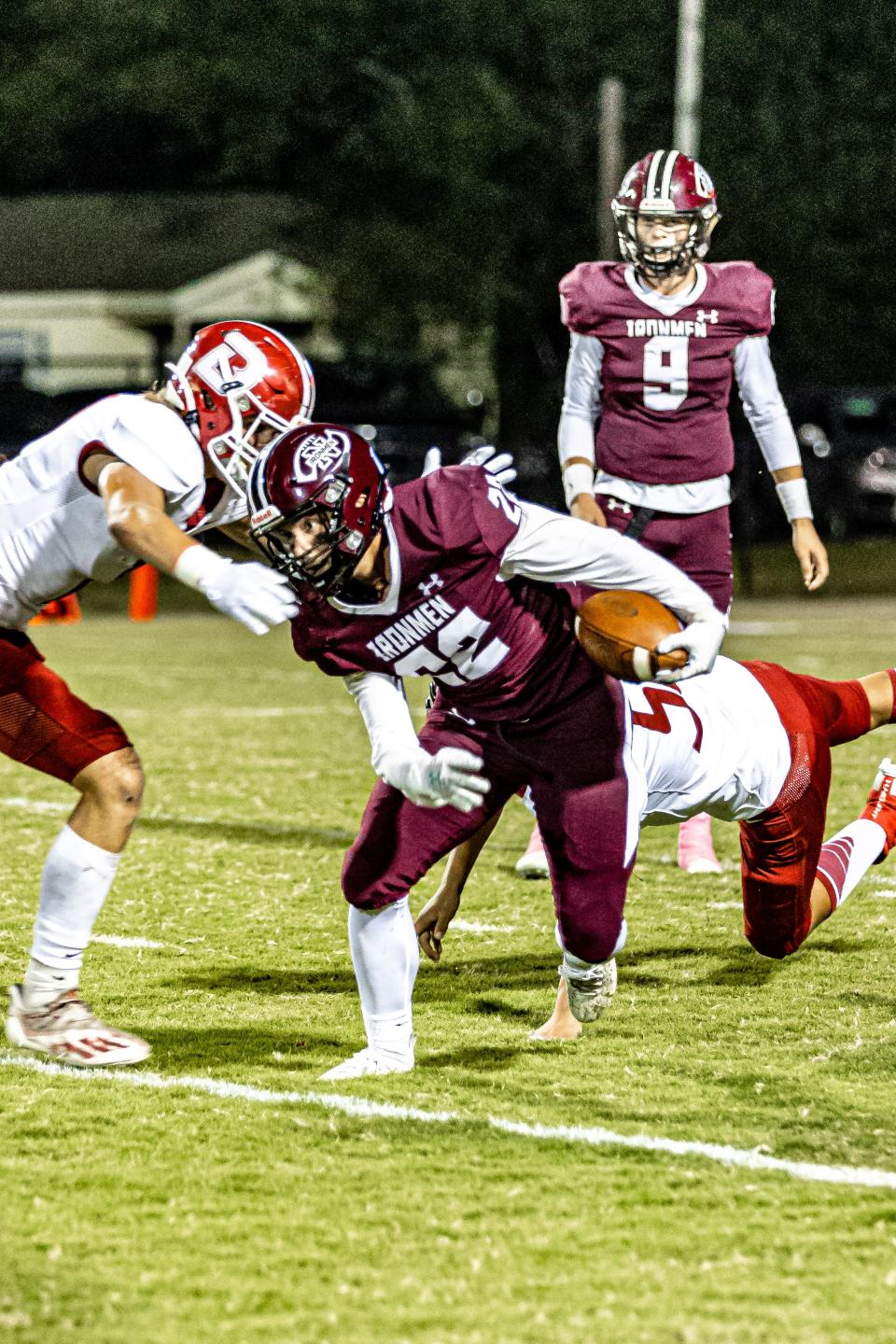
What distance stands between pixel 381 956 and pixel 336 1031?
0.46m

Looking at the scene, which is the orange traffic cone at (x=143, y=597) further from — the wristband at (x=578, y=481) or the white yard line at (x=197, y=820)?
the wristband at (x=578, y=481)

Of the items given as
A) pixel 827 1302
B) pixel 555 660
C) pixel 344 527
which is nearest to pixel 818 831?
pixel 555 660

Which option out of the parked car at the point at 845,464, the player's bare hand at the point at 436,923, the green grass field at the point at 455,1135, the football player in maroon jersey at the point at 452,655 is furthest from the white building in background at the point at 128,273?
the football player in maroon jersey at the point at 452,655

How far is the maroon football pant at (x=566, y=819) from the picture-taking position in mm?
4223

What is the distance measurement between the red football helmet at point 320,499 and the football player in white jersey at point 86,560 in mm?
333

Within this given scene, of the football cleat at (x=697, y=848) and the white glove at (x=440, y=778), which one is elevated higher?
the white glove at (x=440, y=778)

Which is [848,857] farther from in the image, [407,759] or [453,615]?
[407,759]

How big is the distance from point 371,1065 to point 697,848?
2630 millimetres

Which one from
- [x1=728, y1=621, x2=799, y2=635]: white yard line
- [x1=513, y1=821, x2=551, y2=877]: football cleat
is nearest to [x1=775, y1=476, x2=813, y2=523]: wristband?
[x1=513, y1=821, x2=551, y2=877]: football cleat

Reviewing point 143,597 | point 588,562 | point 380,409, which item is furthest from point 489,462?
point 380,409

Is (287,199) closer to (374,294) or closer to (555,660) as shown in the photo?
(374,294)

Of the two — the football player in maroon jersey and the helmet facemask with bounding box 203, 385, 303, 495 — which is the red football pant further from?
the helmet facemask with bounding box 203, 385, 303, 495

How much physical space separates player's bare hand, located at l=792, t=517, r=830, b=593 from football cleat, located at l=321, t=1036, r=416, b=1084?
100 inches

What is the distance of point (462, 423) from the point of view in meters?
23.1
